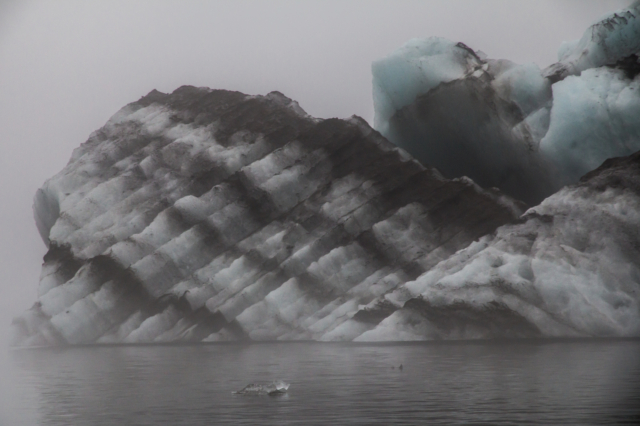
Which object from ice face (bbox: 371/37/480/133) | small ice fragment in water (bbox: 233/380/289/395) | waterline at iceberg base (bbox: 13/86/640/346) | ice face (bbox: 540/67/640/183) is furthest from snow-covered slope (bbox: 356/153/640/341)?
small ice fragment in water (bbox: 233/380/289/395)

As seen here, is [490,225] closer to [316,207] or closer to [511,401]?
[316,207]

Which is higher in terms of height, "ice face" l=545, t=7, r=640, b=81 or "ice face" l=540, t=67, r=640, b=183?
"ice face" l=545, t=7, r=640, b=81

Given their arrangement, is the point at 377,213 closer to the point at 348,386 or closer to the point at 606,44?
the point at 606,44

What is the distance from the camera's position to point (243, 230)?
27641 mm

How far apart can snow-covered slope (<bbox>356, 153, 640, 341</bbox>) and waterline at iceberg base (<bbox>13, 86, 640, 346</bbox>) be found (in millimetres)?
35

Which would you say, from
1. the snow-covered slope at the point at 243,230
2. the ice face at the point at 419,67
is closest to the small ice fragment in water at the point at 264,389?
the snow-covered slope at the point at 243,230

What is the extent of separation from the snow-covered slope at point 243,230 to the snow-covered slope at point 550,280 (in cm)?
194

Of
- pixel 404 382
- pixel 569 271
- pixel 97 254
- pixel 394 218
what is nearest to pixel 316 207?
pixel 394 218

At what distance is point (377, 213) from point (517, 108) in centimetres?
538

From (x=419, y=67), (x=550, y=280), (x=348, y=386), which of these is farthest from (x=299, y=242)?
(x=348, y=386)

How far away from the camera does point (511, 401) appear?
434 inches

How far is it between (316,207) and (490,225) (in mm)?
5429

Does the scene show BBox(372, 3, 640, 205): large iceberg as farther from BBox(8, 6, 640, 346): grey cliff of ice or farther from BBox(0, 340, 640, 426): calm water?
BBox(0, 340, 640, 426): calm water

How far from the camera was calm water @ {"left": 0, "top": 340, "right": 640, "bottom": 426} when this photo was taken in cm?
1039
